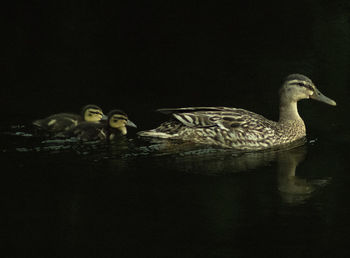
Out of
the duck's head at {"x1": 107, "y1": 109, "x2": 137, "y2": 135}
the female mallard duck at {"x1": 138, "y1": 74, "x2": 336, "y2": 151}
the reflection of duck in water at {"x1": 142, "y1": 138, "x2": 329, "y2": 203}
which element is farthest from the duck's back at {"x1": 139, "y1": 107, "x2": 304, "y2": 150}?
the duck's head at {"x1": 107, "y1": 109, "x2": 137, "y2": 135}

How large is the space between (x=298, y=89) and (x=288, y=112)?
0.75 ft

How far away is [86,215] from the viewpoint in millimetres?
4859

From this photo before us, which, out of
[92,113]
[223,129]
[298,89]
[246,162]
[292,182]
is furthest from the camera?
[92,113]

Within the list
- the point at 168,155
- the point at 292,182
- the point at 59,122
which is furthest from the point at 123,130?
the point at 292,182

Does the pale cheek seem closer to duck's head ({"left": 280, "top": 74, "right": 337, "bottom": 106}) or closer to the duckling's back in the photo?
the duckling's back

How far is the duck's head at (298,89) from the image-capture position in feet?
23.3

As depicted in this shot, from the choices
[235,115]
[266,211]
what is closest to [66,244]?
[266,211]

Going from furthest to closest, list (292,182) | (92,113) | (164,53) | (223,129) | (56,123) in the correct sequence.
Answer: (164,53) → (92,113) → (56,123) → (223,129) → (292,182)

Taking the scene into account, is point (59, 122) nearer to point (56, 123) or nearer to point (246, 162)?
point (56, 123)

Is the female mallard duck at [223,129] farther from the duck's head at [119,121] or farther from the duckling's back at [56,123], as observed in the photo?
the duckling's back at [56,123]

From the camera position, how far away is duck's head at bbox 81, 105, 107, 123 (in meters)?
7.27

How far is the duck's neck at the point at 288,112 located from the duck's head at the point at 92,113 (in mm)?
1643

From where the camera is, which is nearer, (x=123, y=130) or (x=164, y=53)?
(x=123, y=130)

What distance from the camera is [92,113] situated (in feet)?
23.9
